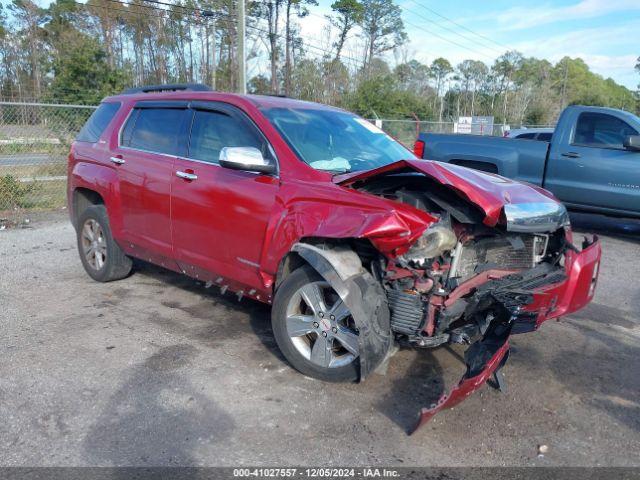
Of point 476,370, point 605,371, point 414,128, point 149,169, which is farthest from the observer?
point 414,128

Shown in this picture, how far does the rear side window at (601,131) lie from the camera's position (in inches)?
319

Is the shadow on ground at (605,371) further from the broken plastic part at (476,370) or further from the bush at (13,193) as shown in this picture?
the bush at (13,193)

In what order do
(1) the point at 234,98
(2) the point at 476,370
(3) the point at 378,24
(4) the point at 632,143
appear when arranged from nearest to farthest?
1. (2) the point at 476,370
2. (1) the point at 234,98
3. (4) the point at 632,143
4. (3) the point at 378,24

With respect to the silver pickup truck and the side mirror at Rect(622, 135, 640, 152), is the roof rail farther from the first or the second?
the side mirror at Rect(622, 135, 640, 152)

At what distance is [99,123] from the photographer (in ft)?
18.6

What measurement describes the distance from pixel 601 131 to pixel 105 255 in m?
7.18

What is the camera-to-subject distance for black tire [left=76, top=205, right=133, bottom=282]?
5.51 meters

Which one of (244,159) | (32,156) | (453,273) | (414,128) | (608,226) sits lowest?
(608,226)

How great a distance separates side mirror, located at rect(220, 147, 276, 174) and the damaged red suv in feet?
0.03

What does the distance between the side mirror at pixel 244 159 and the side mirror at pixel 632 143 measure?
239 inches

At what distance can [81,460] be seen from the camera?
111 inches

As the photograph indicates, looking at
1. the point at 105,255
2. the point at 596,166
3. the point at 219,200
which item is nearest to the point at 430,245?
the point at 219,200

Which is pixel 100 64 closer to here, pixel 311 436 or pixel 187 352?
pixel 187 352

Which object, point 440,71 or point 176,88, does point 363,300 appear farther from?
Result: point 440,71
